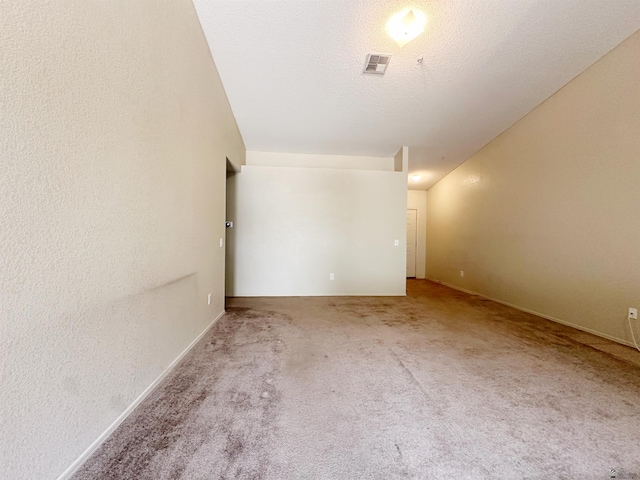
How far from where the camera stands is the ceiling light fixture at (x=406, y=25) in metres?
2.36

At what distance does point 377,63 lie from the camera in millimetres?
2990

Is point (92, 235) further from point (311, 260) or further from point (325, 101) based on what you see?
point (311, 260)

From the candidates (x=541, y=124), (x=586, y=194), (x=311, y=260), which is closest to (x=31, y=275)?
(x=311, y=260)

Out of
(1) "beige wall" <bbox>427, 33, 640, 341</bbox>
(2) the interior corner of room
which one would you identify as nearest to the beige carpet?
(2) the interior corner of room

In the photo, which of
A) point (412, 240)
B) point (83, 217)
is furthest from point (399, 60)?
point (412, 240)

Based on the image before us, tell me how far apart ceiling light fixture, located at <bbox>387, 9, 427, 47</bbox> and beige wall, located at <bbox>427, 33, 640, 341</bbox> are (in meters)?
2.23

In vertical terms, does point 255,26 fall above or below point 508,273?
above

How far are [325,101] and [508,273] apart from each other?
419 centimetres

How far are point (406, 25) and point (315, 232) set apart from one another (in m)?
3.28

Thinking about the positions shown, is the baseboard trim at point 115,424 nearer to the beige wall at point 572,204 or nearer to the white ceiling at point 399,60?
the white ceiling at point 399,60

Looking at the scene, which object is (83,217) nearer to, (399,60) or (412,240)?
(399,60)

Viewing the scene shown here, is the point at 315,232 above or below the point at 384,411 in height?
above

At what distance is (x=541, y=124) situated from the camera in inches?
144

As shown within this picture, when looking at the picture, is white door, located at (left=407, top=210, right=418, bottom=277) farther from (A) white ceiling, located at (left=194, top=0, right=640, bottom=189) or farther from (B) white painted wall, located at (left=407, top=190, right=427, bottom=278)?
(A) white ceiling, located at (left=194, top=0, right=640, bottom=189)
